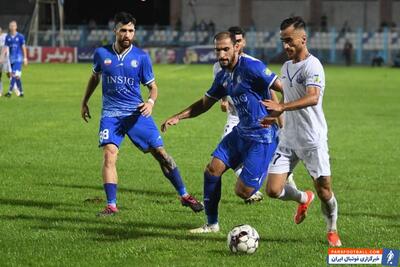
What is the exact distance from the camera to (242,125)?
30.8 ft

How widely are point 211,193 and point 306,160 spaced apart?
1046 mm

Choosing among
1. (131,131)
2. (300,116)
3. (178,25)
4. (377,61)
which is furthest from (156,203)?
(178,25)

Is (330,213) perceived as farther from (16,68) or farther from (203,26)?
(203,26)

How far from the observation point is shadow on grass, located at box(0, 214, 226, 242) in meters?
9.43

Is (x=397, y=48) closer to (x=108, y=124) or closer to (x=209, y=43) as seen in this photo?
(x=209, y=43)

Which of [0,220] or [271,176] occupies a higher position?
[271,176]

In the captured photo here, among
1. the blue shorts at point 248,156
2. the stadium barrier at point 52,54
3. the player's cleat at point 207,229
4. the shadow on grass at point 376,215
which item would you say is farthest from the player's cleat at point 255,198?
the stadium barrier at point 52,54

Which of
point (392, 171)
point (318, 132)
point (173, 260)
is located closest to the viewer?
point (173, 260)

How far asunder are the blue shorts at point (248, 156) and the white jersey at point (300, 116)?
0.81ft

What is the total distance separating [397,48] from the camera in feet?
228

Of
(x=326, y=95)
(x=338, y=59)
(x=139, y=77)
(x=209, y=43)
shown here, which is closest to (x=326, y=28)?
(x=338, y=59)

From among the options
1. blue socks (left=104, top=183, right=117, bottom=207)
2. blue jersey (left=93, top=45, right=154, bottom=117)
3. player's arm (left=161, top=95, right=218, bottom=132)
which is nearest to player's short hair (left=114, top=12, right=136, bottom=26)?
blue jersey (left=93, top=45, right=154, bottom=117)

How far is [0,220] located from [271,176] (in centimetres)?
307

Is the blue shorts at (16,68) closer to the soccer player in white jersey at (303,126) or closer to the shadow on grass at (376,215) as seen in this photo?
the shadow on grass at (376,215)
